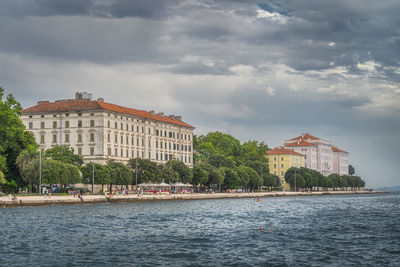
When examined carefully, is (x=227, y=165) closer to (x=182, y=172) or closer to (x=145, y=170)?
(x=182, y=172)

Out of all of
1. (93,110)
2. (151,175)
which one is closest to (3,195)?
(151,175)

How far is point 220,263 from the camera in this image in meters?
31.3

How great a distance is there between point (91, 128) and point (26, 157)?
39307 mm


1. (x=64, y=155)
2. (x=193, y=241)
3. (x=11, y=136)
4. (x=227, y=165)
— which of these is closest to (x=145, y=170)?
(x=64, y=155)

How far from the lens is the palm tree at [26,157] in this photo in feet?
278

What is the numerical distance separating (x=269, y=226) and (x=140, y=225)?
1094 centimetres

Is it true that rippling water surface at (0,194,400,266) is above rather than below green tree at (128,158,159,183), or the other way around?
below

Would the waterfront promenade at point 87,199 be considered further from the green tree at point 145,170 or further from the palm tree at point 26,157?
the green tree at point 145,170

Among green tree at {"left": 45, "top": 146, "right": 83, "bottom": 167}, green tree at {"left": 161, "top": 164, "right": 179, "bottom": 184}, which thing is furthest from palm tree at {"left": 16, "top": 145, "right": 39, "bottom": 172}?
green tree at {"left": 161, "top": 164, "right": 179, "bottom": 184}

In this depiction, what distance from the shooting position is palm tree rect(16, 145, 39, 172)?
84750 millimetres

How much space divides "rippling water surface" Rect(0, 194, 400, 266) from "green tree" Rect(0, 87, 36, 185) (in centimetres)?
2613

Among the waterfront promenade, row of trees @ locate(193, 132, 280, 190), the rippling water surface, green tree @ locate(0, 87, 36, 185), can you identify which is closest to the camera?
the rippling water surface

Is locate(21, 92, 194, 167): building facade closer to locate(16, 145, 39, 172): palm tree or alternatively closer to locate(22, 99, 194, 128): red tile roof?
locate(22, 99, 194, 128): red tile roof

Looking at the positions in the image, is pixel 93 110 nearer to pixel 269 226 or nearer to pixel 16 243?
pixel 269 226
